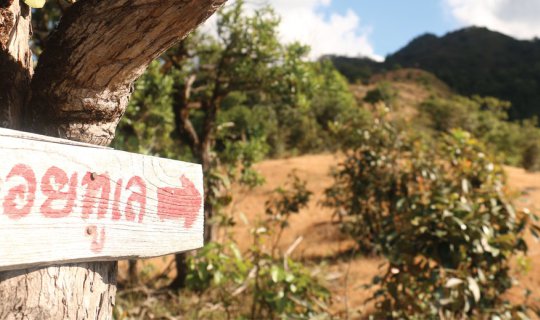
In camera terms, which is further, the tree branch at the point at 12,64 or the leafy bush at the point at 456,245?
the leafy bush at the point at 456,245

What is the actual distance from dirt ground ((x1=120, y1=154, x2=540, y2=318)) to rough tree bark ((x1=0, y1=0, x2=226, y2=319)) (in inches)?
86.1

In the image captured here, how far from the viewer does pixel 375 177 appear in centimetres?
549

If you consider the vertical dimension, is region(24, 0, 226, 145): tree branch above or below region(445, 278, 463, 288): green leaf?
above

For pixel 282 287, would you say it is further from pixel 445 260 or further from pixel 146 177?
pixel 146 177

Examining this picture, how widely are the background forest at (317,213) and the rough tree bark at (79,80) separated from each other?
700 millimetres

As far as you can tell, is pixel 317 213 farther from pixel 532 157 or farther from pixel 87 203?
pixel 532 157

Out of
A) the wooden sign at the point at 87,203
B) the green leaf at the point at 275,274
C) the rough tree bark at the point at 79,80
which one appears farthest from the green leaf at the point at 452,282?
the rough tree bark at the point at 79,80

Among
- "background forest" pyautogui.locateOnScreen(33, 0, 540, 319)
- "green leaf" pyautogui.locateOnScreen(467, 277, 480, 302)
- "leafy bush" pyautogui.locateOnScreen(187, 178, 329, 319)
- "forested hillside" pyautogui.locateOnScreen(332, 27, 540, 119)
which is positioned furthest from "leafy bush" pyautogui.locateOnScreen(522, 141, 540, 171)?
"forested hillside" pyautogui.locateOnScreen(332, 27, 540, 119)

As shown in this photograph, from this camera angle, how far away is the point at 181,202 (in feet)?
4.50

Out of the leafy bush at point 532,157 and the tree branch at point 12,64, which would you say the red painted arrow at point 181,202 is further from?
the leafy bush at point 532,157

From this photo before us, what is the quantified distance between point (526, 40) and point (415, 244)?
59319 mm

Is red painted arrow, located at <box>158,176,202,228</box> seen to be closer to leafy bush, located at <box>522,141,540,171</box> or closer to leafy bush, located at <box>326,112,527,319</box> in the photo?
leafy bush, located at <box>326,112,527,319</box>

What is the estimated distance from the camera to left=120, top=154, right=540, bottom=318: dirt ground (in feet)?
15.3

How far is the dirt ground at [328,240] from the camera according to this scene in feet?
15.3
